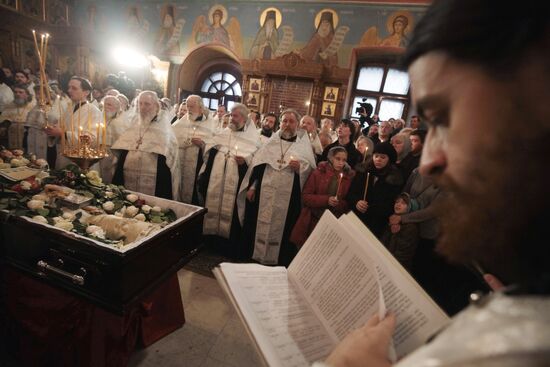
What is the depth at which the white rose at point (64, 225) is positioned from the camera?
5.18 ft

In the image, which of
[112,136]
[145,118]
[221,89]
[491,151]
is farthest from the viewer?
[221,89]

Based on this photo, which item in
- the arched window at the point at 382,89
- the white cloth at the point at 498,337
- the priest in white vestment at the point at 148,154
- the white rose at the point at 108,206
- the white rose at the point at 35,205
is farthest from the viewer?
the arched window at the point at 382,89

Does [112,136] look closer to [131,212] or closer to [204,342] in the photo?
[131,212]

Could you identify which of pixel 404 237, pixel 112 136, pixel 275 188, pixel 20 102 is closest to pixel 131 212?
pixel 275 188

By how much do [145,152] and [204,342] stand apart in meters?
2.37

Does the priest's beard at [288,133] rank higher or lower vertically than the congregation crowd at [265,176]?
higher

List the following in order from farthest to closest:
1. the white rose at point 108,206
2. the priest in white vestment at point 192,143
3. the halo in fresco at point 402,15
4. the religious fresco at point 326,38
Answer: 1. the religious fresco at point 326,38
2. the halo in fresco at point 402,15
3. the priest in white vestment at point 192,143
4. the white rose at point 108,206

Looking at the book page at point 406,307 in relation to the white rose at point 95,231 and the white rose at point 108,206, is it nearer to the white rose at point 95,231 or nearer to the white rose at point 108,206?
the white rose at point 95,231

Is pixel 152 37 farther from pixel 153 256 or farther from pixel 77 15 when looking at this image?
pixel 153 256

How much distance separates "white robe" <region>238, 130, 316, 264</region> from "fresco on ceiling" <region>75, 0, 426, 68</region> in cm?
714

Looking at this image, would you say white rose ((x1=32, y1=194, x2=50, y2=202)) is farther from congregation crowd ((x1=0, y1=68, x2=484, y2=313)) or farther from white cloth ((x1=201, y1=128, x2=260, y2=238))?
white cloth ((x1=201, y1=128, x2=260, y2=238))

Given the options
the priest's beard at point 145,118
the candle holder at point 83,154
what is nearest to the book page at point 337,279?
the candle holder at point 83,154

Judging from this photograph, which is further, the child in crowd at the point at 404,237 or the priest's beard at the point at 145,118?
the priest's beard at the point at 145,118

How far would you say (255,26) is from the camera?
10.2m
